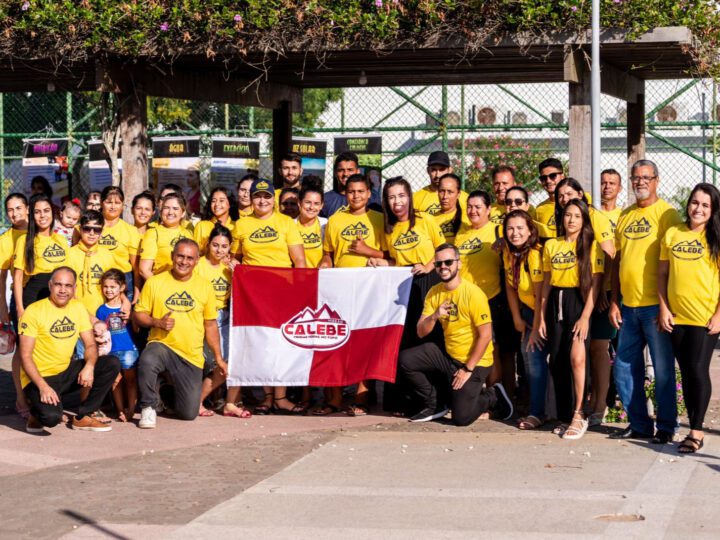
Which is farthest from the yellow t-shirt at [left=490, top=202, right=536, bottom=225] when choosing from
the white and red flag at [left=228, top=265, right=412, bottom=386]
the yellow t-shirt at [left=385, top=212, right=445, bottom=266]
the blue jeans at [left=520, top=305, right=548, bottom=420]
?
the blue jeans at [left=520, top=305, right=548, bottom=420]

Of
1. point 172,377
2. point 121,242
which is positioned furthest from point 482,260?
point 121,242

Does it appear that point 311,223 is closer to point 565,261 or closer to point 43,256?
point 43,256

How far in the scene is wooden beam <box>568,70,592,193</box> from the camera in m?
11.2

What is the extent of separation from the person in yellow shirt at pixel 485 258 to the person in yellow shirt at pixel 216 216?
2.03 m

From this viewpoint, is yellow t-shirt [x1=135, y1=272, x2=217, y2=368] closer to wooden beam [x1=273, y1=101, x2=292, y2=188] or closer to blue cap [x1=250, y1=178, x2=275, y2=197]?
blue cap [x1=250, y1=178, x2=275, y2=197]

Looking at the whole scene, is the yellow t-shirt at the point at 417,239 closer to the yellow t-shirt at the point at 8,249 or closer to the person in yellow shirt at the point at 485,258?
the person in yellow shirt at the point at 485,258

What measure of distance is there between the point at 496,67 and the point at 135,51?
4.05 m

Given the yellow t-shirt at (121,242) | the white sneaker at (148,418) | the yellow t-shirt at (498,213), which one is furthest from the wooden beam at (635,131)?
the white sneaker at (148,418)

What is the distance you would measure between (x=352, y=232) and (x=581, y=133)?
8.82 ft

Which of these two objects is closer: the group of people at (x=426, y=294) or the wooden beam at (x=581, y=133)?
the group of people at (x=426, y=294)

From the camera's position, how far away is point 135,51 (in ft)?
38.1

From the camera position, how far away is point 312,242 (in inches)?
405

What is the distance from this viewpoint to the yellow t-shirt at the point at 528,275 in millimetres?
9109

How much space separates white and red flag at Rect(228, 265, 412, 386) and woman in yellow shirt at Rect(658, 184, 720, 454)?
2.33m
